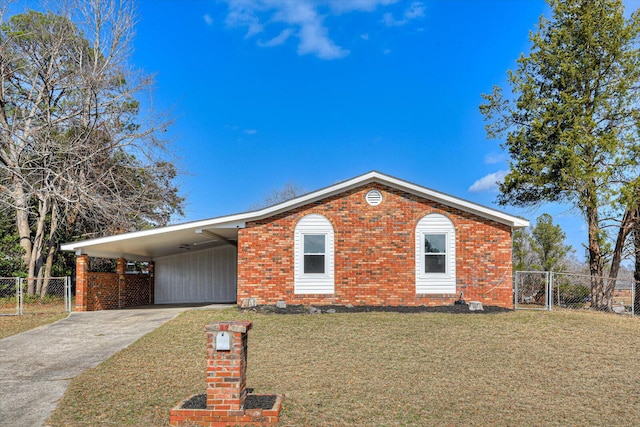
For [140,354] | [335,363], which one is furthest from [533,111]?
[140,354]

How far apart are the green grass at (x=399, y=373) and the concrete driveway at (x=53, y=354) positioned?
1.17 ft

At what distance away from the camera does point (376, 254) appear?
15273mm

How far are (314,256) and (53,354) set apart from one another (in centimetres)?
742

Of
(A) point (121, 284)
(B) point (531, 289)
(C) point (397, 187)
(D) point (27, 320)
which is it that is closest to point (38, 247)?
(A) point (121, 284)

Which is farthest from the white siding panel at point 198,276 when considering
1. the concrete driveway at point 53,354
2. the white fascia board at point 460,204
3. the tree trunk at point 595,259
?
the tree trunk at point 595,259

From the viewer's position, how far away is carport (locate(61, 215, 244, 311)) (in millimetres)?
15570

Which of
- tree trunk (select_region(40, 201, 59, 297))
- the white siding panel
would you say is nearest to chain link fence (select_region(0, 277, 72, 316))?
tree trunk (select_region(40, 201, 59, 297))

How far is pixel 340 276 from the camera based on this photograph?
50.0ft

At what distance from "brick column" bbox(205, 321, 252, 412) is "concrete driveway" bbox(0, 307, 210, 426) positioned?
220 centimetres

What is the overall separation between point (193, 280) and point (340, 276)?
9.91 m

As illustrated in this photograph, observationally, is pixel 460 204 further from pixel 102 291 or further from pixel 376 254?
pixel 102 291

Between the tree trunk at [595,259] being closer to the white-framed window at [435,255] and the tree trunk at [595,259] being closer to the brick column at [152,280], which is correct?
the white-framed window at [435,255]

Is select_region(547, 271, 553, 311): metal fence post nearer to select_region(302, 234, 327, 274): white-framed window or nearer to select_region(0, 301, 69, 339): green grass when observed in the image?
select_region(302, 234, 327, 274): white-framed window

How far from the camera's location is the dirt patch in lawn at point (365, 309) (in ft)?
47.4
